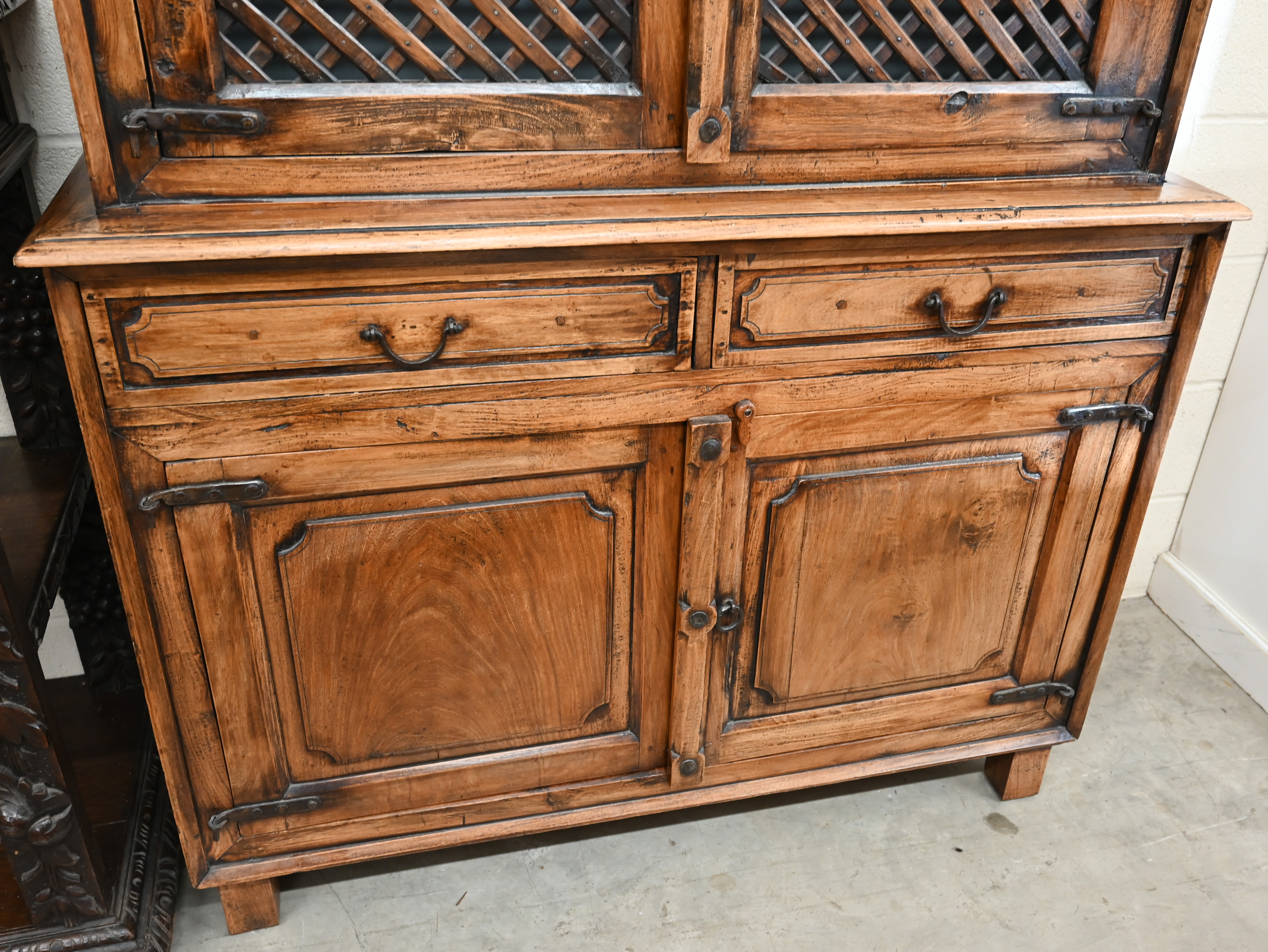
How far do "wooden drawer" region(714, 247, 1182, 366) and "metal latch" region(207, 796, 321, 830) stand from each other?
0.96 metres

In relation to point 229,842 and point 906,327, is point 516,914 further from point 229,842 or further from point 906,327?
point 906,327

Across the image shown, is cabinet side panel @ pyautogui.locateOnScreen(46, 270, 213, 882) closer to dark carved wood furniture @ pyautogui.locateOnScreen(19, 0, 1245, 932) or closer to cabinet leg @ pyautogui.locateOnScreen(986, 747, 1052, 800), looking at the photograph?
dark carved wood furniture @ pyautogui.locateOnScreen(19, 0, 1245, 932)

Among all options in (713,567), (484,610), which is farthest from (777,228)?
(484,610)

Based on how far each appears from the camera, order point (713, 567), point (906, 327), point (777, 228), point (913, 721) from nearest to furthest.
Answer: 1. point (777, 228)
2. point (906, 327)
3. point (713, 567)
4. point (913, 721)

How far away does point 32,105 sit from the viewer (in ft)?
5.57

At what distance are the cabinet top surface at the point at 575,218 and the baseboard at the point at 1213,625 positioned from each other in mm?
1269

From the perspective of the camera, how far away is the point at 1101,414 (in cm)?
161

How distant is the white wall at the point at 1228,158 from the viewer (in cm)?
203

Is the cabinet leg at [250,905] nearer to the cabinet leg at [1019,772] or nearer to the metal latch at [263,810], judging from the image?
the metal latch at [263,810]

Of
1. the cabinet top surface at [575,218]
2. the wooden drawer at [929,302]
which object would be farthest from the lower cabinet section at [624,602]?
the cabinet top surface at [575,218]

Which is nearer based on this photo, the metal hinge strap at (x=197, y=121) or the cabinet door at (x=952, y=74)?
the metal hinge strap at (x=197, y=121)

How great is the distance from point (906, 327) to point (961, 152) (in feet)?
0.90

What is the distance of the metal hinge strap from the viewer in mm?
1225

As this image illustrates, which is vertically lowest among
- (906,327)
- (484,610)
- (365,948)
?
(365,948)
